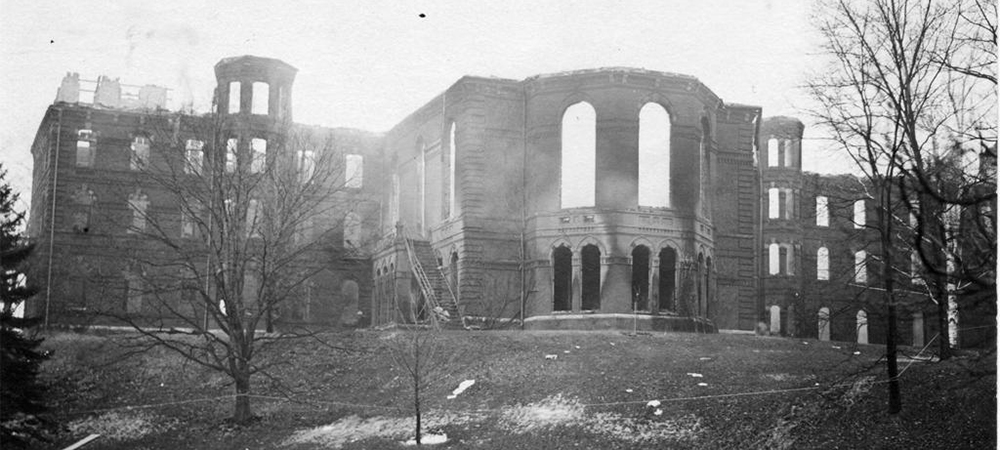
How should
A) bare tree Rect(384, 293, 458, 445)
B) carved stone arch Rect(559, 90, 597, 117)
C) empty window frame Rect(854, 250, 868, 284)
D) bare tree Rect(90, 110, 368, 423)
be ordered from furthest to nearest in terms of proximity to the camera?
carved stone arch Rect(559, 90, 597, 117), bare tree Rect(90, 110, 368, 423), bare tree Rect(384, 293, 458, 445), empty window frame Rect(854, 250, 868, 284)

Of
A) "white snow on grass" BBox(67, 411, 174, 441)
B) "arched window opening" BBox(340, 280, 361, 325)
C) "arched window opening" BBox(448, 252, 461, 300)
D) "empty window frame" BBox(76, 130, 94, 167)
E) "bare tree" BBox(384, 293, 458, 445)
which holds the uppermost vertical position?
"empty window frame" BBox(76, 130, 94, 167)

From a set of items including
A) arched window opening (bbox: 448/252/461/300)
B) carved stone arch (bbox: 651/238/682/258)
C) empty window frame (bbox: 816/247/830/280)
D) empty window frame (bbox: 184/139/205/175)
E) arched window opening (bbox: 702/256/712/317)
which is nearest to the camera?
empty window frame (bbox: 184/139/205/175)

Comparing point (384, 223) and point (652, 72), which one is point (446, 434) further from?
point (384, 223)

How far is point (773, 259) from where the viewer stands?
62.0 metres

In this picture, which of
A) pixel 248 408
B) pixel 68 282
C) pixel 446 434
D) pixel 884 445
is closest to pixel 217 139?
pixel 248 408

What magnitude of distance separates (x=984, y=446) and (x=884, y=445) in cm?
183

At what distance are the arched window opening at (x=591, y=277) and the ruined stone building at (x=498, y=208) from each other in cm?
7

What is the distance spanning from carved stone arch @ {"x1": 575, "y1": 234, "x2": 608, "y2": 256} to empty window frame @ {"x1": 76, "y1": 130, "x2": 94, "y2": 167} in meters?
23.9

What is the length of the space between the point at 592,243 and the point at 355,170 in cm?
2158

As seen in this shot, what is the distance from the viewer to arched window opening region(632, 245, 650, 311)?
38.3 meters

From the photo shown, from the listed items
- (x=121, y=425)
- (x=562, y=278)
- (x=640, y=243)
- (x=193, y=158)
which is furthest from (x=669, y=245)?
(x=121, y=425)

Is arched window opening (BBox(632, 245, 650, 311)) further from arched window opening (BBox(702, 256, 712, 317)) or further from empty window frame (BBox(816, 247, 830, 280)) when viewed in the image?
empty window frame (BBox(816, 247, 830, 280))

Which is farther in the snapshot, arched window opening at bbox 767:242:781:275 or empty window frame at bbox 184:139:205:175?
arched window opening at bbox 767:242:781:275

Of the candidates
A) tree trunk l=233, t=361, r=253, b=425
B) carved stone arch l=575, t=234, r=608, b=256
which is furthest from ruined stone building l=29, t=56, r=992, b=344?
tree trunk l=233, t=361, r=253, b=425
